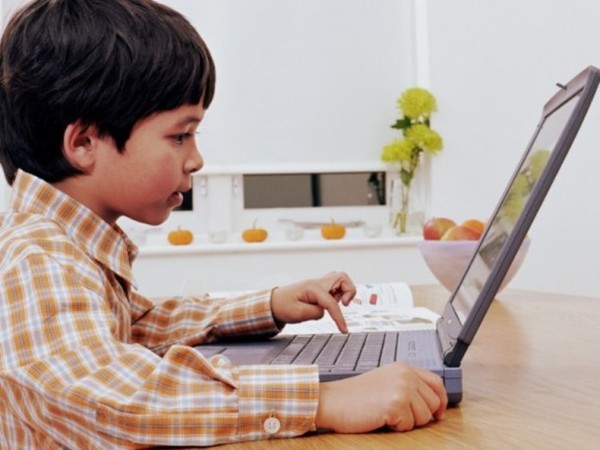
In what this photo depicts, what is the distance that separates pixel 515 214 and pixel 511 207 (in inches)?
2.2

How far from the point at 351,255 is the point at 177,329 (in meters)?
2.41

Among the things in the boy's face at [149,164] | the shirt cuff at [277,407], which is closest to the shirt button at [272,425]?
the shirt cuff at [277,407]

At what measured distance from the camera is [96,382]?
64 cm

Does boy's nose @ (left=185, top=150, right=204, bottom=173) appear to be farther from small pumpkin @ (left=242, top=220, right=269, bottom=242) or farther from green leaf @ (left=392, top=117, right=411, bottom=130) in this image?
green leaf @ (left=392, top=117, right=411, bottom=130)

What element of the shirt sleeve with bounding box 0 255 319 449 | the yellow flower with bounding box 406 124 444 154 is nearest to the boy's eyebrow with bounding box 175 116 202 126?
the shirt sleeve with bounding box 0 255 319 449

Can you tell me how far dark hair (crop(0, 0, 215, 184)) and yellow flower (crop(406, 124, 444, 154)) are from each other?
2.62 meters

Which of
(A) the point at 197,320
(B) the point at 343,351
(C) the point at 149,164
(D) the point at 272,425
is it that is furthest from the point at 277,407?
(A) the point at 197,320

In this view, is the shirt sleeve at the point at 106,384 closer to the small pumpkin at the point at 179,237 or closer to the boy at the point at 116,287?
the boy at the point at 116,287

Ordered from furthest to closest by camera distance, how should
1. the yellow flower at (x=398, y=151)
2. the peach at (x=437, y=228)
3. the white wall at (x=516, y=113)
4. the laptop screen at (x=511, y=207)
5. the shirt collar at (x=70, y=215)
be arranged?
the yellow flower at (x=398, y=151) → the white wall at (x=516, y=113) → the peach at (x=437, y=228) → the shirt collar at (x=70, y=215) → the laptop screen at (x=511, y=207)

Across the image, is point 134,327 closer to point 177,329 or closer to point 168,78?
point 177,329

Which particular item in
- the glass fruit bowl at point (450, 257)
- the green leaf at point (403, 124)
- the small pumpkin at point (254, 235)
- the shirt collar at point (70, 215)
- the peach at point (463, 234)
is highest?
the green leaf at point (403, 124)

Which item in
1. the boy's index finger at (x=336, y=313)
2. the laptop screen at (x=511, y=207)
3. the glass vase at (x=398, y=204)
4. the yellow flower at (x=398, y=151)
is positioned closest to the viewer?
the laptop screen at (x=511, y=207)

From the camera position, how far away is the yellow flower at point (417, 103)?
3518mm

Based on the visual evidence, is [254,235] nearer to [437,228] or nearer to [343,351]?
[437,228]
